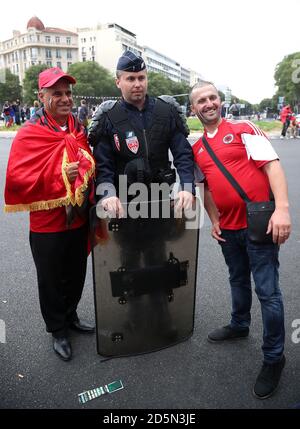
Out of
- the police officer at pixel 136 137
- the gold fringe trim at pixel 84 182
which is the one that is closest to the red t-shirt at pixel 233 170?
the police officer at pixel 136 137

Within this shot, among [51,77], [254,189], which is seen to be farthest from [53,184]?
[254,189]

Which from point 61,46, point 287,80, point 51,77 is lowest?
point 51,77

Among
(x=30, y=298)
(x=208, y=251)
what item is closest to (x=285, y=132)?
(x=208, y=251)

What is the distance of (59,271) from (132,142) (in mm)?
1045

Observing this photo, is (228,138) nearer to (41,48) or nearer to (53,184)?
(53,184)

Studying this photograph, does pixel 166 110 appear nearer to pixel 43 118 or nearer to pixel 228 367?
pixel 43 118

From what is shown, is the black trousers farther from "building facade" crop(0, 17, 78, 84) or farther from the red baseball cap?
"building facade" crop(0, 17, 78, 84)

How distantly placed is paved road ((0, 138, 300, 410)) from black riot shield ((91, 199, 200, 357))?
0.46 ft

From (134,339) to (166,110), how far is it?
5.19 feet

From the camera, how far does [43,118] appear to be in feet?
7.84

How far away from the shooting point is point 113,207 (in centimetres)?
218

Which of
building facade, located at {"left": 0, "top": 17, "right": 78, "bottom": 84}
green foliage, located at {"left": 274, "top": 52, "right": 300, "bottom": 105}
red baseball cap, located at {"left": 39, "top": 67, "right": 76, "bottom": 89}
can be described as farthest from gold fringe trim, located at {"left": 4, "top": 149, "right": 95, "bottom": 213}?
building facade, located at {"left": 0, "top": 17, "right": 78, "bottom": 84}

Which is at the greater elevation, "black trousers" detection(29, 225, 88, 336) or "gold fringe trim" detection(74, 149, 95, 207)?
"gold fringe trim" detection(74, 149, 95, 207)

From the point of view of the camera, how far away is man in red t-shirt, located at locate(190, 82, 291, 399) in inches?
83.5
